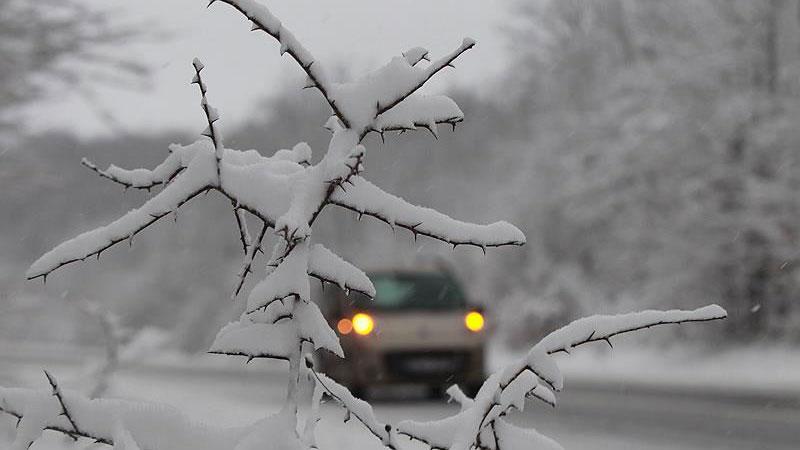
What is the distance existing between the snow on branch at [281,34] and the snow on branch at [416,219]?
0.42 feet

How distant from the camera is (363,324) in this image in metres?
13.8

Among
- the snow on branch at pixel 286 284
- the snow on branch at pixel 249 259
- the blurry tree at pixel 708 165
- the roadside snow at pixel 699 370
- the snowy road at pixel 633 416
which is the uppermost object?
the blurry tree at pixel 708 165

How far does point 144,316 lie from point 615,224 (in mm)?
23295

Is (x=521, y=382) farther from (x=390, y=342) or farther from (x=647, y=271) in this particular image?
(x=647, y=271)

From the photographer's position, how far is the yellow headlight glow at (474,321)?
14062mm

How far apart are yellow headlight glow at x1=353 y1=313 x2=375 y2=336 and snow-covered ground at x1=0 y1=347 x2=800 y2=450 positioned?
81 centimetres

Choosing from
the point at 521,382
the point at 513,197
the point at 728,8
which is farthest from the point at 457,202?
the point at 521,382

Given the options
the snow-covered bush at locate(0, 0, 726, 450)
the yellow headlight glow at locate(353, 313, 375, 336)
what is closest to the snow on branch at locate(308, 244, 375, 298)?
the snow-covered bush at locate(0, 0, 726, 450)

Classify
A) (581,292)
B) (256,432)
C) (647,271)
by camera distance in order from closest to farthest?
1. (256,432)
2. (647,271)
3. (581,292)

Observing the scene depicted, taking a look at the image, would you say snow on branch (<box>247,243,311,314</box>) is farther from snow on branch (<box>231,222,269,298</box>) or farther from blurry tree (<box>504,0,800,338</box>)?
blurry tree (<box>504,0,800,338</box>)

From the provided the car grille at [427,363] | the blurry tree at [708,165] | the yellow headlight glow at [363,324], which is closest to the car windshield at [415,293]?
the yellow headlight glow at [363,324]

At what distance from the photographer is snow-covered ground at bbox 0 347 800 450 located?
Result: 955 centimetres

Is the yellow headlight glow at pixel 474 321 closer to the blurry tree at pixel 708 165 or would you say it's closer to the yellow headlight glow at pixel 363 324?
the yellow headlight glow at pixel 363 324

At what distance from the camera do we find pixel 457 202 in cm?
5344
